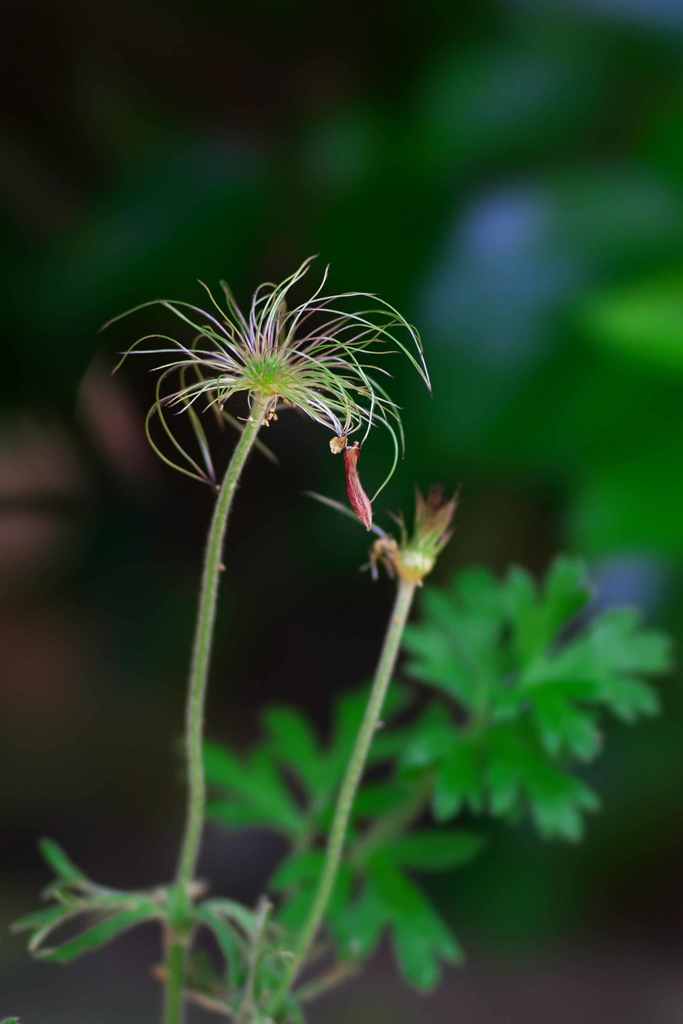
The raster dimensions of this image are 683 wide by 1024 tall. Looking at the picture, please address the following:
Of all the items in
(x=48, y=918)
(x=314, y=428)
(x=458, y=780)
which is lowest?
(x=48, y=918)

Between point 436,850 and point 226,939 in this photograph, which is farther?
point 436,850

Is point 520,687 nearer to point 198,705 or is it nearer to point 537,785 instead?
point 537,785

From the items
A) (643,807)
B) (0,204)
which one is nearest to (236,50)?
(0,204)

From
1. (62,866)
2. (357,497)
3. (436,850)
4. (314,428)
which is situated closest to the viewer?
(357,497)

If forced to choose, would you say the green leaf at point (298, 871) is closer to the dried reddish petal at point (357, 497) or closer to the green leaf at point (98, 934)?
the green leaf at point (98, 934)

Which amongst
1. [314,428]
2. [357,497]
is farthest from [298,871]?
[314,428]

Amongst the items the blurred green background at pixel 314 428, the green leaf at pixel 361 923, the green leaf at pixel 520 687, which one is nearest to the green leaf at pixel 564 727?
the green leaf at pixel 520 687

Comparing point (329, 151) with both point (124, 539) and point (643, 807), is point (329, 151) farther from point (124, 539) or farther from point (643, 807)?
point (643, 807)
